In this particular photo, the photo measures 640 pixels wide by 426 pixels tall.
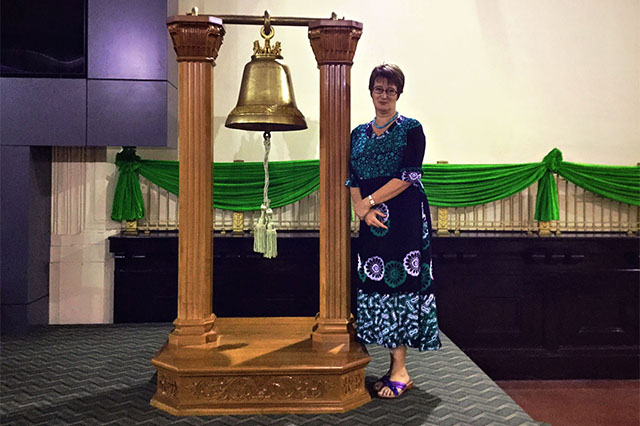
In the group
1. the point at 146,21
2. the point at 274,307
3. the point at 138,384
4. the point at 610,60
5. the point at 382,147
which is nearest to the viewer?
the point at 382,147

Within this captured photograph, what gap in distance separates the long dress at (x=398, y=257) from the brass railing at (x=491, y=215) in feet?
7.47

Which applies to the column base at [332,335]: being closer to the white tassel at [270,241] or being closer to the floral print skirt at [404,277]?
the floral print skirt at [404,277]

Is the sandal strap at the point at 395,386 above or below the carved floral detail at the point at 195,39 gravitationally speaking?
below

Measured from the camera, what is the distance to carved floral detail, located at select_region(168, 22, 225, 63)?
11.8 ft

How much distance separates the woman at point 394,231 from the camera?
11.7 ft

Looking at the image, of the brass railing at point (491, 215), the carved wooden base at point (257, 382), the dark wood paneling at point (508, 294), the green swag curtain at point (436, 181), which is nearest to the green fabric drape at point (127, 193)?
the green swag curtain at point (436, 181)

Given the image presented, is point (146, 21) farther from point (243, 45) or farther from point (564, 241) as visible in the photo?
point (564, 241)

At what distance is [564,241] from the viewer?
5.83 m

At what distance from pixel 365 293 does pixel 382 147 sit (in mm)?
881

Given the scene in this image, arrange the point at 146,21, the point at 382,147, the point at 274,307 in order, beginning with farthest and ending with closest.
Result: the point at 274,307 < the point at 146,21 < the point at 382,147

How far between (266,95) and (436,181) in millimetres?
2639

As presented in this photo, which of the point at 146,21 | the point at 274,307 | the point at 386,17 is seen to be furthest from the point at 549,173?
the point at 146,21

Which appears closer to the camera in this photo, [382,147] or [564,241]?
[382,147]

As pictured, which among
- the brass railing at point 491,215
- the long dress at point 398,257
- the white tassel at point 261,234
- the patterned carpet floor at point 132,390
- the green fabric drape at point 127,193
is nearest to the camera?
the patterned carpet floor at point 132,390
